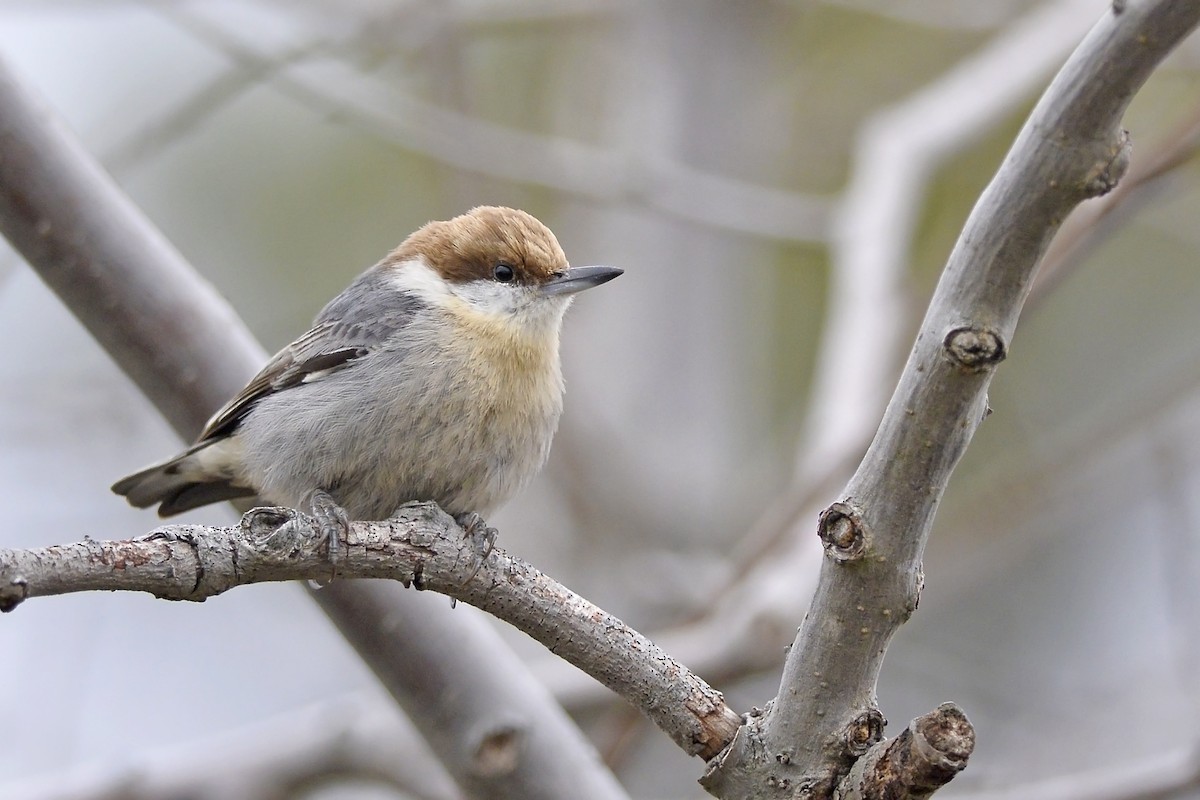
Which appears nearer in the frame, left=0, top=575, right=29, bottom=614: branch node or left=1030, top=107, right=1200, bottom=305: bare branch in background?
left=0, top=575, right=29, bottom=614: branch node

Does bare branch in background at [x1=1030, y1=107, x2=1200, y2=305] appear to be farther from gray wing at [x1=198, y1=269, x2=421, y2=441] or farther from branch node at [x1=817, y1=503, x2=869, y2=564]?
gray wing at [x1=198, y1=269, x2=421, y2=441]

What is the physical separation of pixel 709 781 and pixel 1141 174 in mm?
2303

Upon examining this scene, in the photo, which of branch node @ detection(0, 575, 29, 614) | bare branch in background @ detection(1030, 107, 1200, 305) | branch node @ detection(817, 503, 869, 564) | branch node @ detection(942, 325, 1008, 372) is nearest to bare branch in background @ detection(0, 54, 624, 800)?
branch node @ detection(817, 503, 869, 564)

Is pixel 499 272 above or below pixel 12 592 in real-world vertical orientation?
above

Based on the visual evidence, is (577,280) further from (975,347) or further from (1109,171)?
(1109,171)

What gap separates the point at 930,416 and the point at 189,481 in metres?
2.60

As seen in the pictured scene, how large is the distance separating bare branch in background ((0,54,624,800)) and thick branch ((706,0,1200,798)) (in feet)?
2.77

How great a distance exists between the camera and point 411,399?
10.6 ft

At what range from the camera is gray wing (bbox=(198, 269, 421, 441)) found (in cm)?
334

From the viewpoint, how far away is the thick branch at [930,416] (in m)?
1.62

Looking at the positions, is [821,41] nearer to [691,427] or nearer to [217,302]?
[691,427]

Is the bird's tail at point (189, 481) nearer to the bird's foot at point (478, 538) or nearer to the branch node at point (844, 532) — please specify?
the bird's foot at point (478, 538)

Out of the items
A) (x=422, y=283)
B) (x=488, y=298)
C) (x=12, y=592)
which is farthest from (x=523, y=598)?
(x=422, y=283)

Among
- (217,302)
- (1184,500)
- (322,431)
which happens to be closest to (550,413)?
(322,431)
